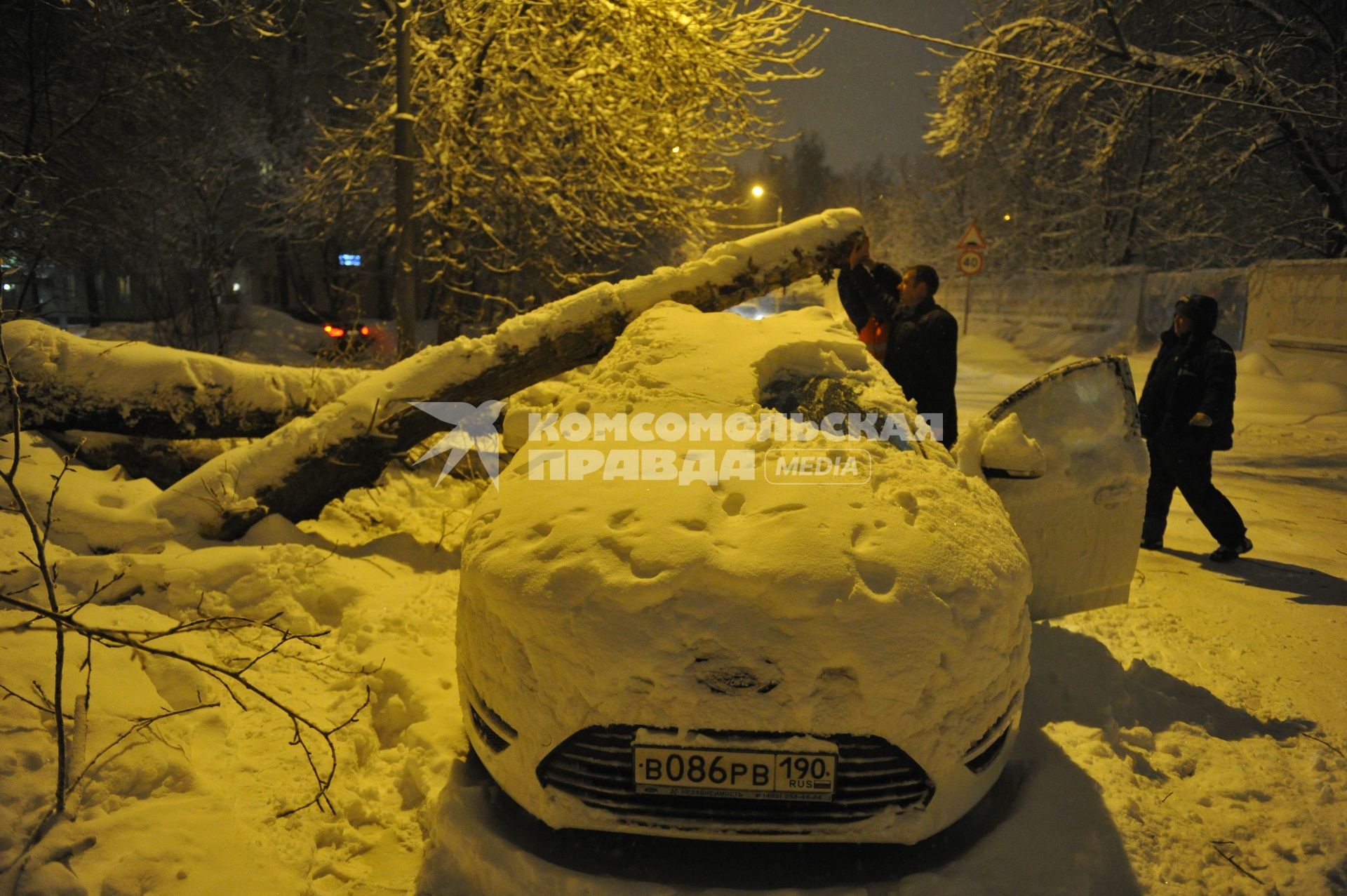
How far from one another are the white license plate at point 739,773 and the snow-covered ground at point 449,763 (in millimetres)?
302

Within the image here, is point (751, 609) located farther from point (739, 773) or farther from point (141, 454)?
point (141, 454)

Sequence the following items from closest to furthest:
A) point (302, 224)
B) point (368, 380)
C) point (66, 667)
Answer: point (66, 667) < point (368, 380) < point (302, 224)

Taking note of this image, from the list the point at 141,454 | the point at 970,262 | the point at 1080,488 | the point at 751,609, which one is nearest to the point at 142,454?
the point at 141,454

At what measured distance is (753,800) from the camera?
220cm

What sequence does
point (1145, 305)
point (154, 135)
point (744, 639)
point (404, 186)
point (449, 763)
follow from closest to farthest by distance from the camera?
point (744, 639)
point (449, 763)
point (404, 186)
point (154, 135)
point (1145, 305)

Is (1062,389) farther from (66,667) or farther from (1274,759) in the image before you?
(66,667)

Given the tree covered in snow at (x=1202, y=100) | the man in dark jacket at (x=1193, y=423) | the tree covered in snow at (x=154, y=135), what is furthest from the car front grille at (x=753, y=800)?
the tree covered in snow at (x=1202, y=100)

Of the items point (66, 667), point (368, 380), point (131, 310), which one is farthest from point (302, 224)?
point (66, 667)

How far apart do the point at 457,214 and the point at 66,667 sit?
716 cm

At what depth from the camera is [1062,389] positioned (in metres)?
3.61

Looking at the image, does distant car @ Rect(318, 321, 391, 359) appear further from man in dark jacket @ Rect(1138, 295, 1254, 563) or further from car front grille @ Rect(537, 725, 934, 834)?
man in dark jacket @ Rect(1138, 295, 1254, 563)

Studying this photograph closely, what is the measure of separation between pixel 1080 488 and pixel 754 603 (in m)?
2.12

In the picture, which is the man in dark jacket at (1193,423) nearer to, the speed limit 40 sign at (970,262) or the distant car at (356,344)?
the distant car at (356,344)

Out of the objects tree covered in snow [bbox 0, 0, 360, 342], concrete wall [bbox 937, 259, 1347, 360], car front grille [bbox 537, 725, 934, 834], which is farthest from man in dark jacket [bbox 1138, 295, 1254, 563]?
concrete wall [bbox 937, 259, 1347, 360]
